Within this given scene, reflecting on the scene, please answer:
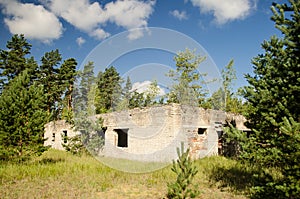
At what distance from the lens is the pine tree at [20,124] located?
31.3 feet

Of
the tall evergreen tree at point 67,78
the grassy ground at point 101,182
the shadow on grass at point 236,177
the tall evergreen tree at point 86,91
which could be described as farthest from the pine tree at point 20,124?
the tall evergreen tree at point 67,78

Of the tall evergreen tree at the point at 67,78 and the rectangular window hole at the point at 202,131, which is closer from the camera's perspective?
the rectangular window hole at the point at 202,131

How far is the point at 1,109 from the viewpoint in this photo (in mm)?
9961

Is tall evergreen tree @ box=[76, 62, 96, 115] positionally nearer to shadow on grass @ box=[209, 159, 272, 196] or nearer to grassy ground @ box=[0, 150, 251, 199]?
grassy ground @ box=[0, 150, 251, 199]

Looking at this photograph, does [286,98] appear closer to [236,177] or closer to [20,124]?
[236,177]

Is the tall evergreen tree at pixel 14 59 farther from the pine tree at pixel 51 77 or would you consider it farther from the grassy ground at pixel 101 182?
the grassy ground at pixel 101 182

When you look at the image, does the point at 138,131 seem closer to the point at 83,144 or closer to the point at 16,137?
the point at 83,144

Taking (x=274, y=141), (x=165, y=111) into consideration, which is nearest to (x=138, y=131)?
(x=165, y=111)

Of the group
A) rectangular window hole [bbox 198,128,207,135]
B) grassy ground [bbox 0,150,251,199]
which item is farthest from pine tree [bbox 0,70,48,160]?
rectangular window hole [bbox 198,128,207,135]

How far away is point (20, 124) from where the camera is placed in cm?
985

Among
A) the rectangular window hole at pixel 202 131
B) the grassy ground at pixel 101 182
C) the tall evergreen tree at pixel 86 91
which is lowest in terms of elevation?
the grassy ground at pixel 101 182

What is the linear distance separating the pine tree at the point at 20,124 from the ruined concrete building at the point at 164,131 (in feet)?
14.3

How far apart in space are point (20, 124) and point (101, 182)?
16.4 feet

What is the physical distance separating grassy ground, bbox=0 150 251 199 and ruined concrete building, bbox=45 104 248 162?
189cm
